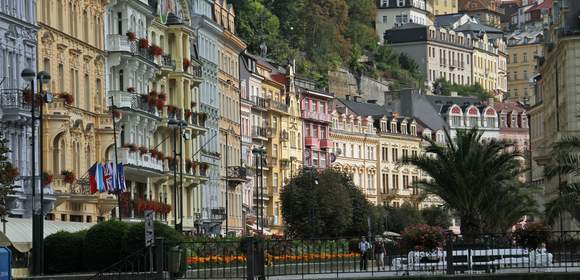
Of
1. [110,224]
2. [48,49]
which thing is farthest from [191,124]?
[110,224]

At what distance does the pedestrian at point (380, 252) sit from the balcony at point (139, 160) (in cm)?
2098

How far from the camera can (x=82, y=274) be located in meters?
56.4

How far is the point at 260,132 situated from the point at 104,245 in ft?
295

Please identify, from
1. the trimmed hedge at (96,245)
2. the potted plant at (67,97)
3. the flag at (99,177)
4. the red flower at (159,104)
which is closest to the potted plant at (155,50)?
the red flower at (159,104)

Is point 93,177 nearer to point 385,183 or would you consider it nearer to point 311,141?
point 311,141

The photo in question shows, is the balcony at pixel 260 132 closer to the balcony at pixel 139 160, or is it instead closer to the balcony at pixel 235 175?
the balcony at pixel 235 175

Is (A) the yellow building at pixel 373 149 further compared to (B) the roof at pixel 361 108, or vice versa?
(B) the roof at pixel 361 108

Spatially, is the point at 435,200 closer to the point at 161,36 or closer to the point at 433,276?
the point at 161,36

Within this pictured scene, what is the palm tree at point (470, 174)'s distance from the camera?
78.5 metres

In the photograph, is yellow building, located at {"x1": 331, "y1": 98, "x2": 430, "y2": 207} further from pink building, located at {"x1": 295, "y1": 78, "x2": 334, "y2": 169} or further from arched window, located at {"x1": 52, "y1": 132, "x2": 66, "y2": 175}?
arched window, located at {"x1": 52, "y1": 132, "x2": 66, "y2": 175}

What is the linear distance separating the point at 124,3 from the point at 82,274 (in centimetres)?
3822

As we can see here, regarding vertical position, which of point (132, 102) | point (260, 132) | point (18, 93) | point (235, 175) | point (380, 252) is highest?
point (260, 132)

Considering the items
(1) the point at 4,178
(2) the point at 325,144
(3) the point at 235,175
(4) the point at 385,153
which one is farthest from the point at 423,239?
(4) the point at 385,153

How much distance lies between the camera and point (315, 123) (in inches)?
6688
